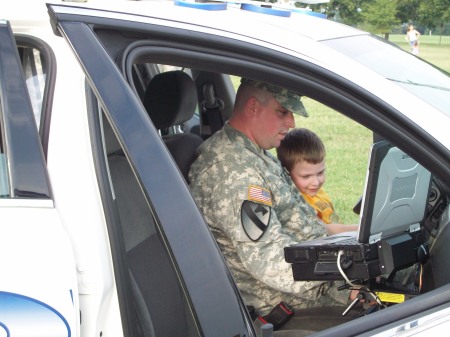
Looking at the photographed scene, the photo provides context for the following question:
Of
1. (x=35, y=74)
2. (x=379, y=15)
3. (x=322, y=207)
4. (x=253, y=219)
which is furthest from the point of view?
(x=379, y=15)

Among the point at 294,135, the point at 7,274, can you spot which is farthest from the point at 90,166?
the point at 294,135

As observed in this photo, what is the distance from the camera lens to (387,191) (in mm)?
2350

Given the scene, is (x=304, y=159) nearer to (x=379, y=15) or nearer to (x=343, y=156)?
(x=343, y=156)

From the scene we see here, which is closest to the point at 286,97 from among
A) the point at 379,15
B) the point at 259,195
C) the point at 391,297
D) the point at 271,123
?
the point at 271,123

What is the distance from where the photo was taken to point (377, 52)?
7.73ft

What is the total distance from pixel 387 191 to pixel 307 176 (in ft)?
3.72

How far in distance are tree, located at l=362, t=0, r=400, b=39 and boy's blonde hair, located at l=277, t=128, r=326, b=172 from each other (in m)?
49.6

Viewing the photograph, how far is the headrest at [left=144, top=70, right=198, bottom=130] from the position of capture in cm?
284

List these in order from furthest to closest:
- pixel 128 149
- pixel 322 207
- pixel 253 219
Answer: pixel 322 207, pixel 253 219, pixel 128 149

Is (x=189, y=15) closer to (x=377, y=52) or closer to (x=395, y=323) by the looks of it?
(x=377, y=52)

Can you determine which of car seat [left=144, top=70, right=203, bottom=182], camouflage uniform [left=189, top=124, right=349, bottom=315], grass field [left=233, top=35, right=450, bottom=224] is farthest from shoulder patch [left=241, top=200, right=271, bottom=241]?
grass field [left=233, top=35, right=450, bottom=224]

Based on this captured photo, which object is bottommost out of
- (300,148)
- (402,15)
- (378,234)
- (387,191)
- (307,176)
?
(378,234)

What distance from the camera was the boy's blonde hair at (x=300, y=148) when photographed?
3434 millimetres

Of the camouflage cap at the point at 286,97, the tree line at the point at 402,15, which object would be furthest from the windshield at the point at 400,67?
the tree line at the point at 402,15
